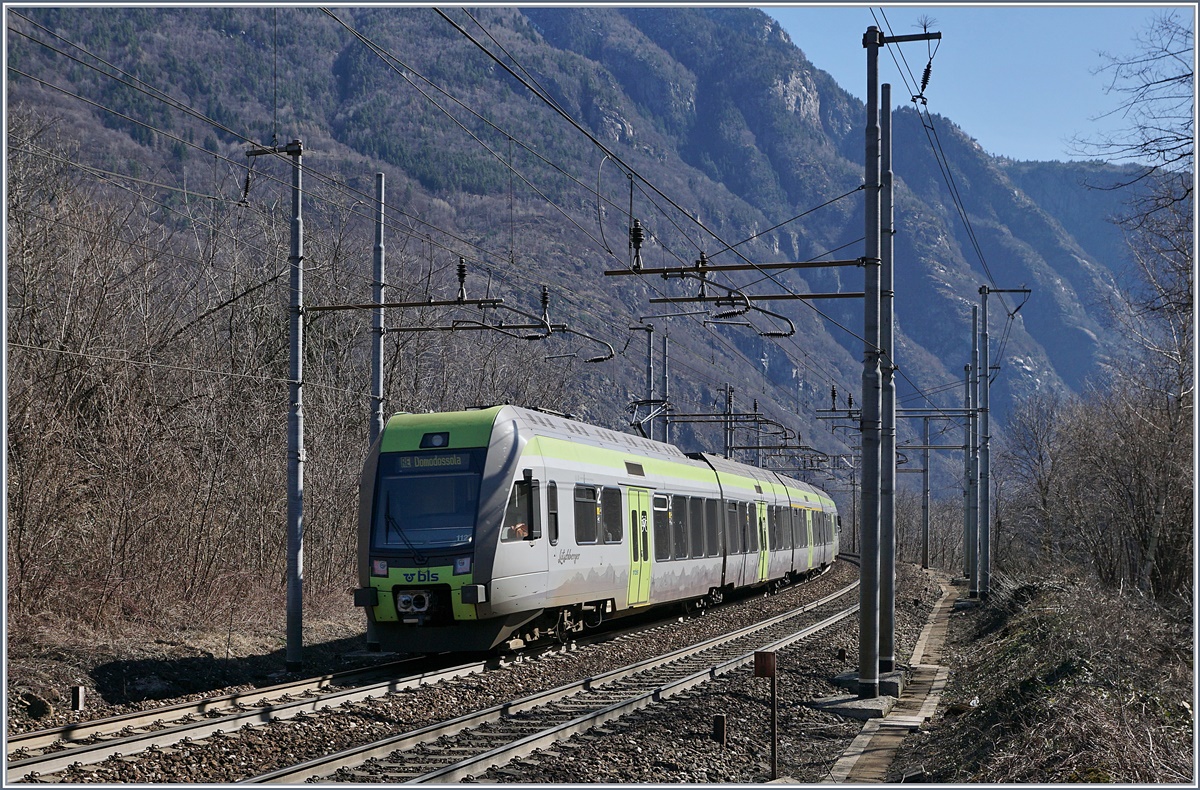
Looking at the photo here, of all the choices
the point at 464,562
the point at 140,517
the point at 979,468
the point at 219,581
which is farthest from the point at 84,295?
the point at 979,468

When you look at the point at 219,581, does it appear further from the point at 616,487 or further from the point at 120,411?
the point at 616,487

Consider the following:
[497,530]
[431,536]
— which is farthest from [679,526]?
[431,536]

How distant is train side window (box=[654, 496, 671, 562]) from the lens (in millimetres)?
22109

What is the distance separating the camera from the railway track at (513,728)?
381 inches

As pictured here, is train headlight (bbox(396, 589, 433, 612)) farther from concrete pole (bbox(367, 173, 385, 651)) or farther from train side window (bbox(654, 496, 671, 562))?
train side window (bbox(654, 496, 671, 562))

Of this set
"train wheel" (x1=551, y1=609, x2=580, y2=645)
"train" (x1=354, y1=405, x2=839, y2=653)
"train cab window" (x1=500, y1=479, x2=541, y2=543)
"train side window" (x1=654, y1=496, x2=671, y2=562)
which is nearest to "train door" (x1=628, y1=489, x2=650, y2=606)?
→ "train" (x1=354, y1=405, x2=839, y2=653)

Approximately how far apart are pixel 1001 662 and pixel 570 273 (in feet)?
473

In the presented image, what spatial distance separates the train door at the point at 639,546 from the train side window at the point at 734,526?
6389mm

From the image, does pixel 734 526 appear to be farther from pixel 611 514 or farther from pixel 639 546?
pixel 611 514

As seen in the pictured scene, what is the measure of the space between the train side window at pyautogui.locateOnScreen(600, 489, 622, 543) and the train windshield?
3700mm

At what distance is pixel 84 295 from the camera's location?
783 inches

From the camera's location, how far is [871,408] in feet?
50.0

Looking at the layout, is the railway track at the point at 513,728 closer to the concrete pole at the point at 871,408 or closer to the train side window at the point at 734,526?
the concrete pole at the point at 871,408

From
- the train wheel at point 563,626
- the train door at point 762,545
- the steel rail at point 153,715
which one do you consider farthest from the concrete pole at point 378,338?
the train door at point 762,545
